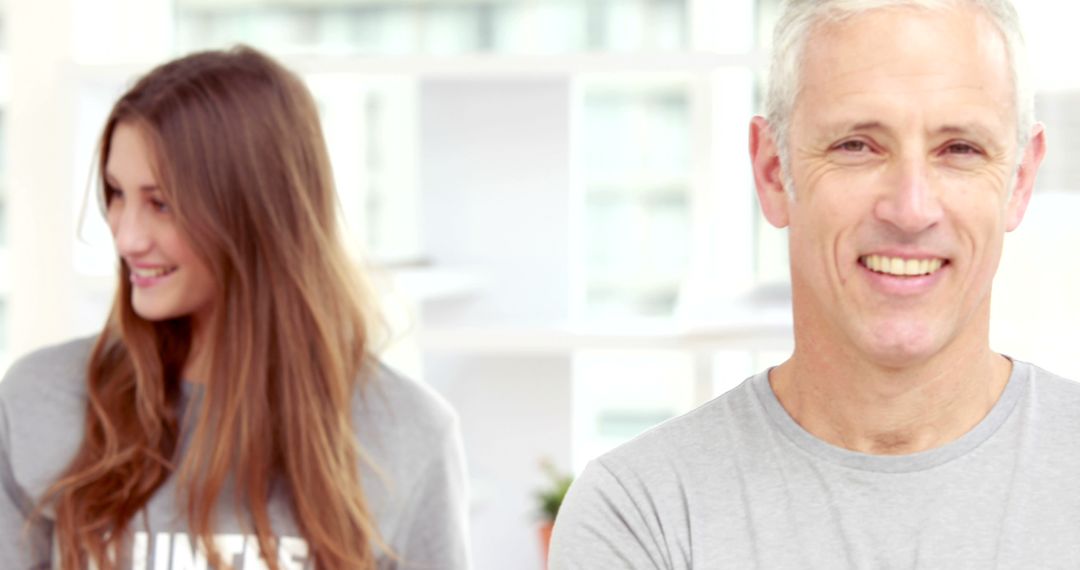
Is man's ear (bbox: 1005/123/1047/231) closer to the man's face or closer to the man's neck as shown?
the man's face

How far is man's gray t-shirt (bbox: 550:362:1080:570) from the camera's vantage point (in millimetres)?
1312

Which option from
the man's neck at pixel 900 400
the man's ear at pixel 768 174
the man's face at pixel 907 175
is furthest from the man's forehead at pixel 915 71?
the man's neck at pixel 900 400

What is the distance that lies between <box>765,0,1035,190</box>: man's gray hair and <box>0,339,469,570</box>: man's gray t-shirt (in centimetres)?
82

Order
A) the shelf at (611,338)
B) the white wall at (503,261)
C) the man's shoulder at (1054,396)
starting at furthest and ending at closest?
the white wall at (503,261) → the shelf at (611,338) → the man's shoulder at (1054,396)

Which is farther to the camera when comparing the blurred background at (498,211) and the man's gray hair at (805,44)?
the blurred background at (498,211)

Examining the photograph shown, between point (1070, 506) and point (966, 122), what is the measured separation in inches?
13.6

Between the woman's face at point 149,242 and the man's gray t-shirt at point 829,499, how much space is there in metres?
0.82

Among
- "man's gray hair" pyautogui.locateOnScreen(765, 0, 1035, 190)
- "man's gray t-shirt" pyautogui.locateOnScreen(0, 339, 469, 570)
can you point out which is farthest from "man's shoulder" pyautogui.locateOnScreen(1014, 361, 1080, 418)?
"man's gray t-shirt" pyautogui.locateOnScreen(0, 339, 469, 570)

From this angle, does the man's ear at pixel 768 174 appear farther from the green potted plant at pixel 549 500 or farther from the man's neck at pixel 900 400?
the green potted plant at pixel 549 500

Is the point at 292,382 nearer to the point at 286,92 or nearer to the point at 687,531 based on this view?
the point at 286,92

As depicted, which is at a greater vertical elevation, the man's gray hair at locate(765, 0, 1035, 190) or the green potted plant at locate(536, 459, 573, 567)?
the man's gray hair at locate(765, 0, 1035, 190)

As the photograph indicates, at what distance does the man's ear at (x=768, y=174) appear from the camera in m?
1.43

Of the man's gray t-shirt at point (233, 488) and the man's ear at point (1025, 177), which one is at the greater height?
the man's ear at point (1025, 177)

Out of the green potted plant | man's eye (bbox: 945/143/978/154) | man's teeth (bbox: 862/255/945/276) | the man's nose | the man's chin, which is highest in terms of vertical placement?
man's eye (bbox: 945/143/978/154)
